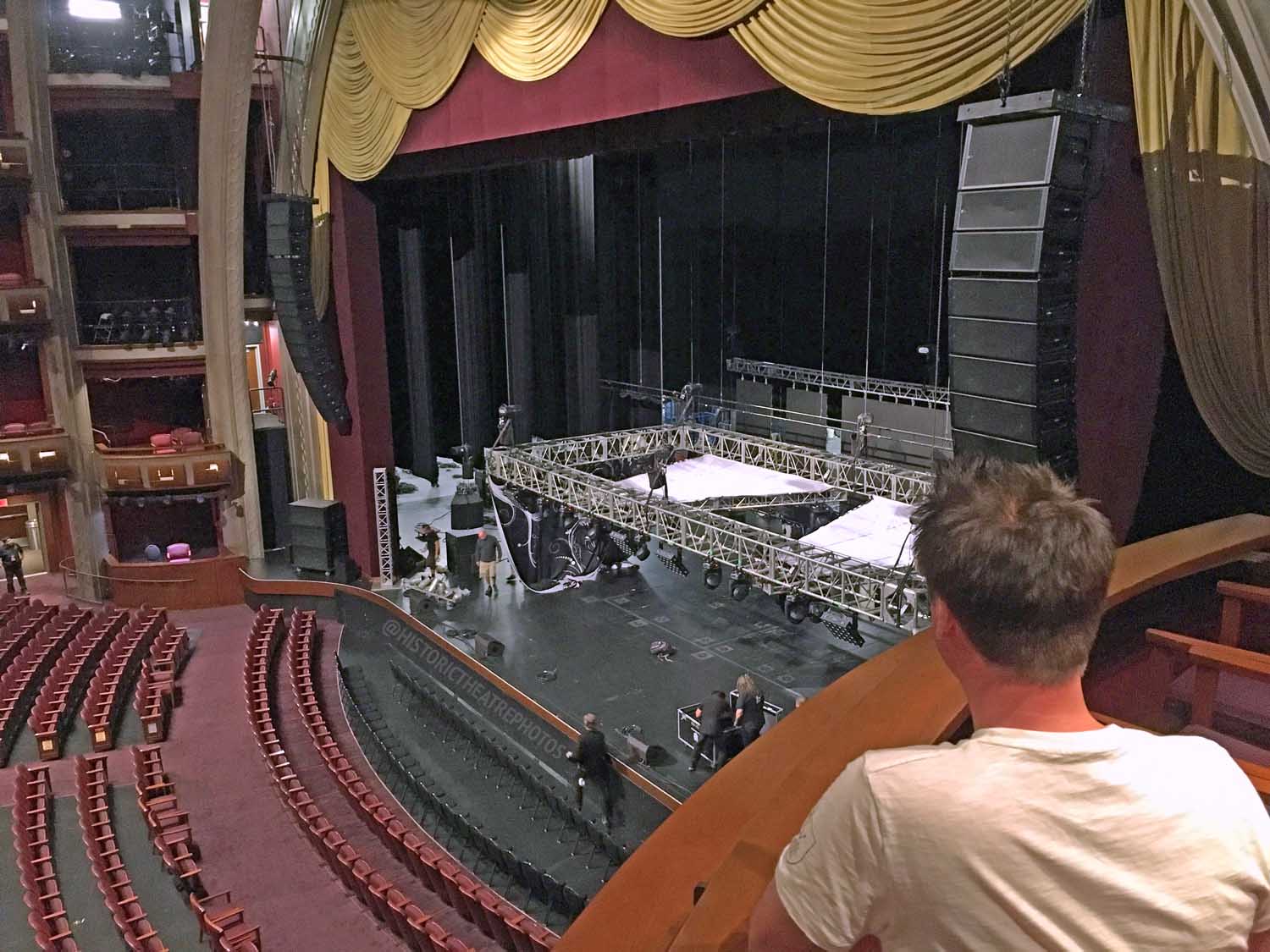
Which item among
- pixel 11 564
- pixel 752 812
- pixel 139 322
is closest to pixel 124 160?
pixel 139 322

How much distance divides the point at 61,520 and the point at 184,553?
227 cm

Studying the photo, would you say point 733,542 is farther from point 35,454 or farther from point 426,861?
point 35,454

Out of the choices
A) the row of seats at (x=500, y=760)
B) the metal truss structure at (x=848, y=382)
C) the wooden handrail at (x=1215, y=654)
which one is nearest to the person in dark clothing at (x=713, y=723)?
the row of seats at (x=500, y=760)

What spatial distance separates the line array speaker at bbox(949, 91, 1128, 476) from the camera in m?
3.68

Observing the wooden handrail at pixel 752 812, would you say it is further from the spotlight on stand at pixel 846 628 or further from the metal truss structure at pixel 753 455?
the spotlight on stand at pixel 846 628

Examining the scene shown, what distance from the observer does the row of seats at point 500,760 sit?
24.5 ft

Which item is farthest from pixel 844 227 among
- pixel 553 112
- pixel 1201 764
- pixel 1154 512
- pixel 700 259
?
pixel 1201 764

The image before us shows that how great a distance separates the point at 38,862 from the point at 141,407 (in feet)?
34.3

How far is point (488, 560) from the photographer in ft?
39.7

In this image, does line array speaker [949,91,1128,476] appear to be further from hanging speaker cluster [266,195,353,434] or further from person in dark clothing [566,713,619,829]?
hanging speaker cluster [266,195,353,434]

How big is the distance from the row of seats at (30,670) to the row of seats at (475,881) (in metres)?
3.16

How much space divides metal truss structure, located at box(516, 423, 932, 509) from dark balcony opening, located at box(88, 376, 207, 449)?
23.0 ft

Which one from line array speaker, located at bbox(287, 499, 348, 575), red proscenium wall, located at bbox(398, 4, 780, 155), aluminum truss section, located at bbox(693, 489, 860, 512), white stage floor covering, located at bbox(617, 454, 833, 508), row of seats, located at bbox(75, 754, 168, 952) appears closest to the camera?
row of seats, located at bbox(75, 754, 168, 952)

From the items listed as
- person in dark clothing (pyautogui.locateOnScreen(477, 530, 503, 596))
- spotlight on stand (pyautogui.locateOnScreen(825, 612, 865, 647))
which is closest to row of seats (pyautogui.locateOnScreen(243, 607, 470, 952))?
person in dark clothing (pyautogui.locateOnScreen(477, 530, 503, 596))
